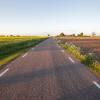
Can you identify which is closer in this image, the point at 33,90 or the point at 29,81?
the point at 33,90

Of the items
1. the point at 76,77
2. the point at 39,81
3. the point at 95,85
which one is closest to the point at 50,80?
the point at 39,81

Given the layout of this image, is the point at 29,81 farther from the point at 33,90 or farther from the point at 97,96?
the point at 97,96

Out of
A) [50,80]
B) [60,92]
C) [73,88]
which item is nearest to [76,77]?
[50,80]

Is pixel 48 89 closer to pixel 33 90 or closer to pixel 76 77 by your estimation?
pixel 33 90

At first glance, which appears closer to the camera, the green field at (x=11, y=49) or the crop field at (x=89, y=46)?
the green field at (x=11, y=49)

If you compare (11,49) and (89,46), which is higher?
(11,49)

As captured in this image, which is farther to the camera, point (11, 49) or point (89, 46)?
point (89, 46)

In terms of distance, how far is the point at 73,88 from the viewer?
24.7 ft

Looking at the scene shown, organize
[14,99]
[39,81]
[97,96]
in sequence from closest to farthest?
[14,99]
[97,96]
[39,81]

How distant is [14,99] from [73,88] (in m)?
2.22

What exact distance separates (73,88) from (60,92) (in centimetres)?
71

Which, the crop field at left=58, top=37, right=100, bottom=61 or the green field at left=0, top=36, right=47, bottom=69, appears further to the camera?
the crop field at left=58, top=37, right=100, bottom=61

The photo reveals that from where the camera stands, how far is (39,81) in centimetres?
870

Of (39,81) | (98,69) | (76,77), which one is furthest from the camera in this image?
(98,69)
